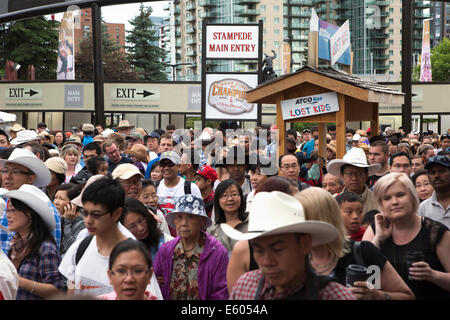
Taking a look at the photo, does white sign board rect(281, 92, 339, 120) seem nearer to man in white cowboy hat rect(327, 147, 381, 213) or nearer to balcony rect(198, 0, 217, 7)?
man in white cowboy hat rect(327, 147, 381, 213)

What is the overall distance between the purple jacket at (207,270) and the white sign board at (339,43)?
5968 millimetres

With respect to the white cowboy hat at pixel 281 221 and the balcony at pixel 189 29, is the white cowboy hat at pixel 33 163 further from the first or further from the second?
the balcony at pixel 189 29

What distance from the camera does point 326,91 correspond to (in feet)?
29.0

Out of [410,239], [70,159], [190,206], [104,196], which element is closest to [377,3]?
[70,159]

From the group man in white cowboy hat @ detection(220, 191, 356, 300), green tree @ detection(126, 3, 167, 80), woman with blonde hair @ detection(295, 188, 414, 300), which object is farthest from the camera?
green tree @ detection(126, 3, 167, 80)

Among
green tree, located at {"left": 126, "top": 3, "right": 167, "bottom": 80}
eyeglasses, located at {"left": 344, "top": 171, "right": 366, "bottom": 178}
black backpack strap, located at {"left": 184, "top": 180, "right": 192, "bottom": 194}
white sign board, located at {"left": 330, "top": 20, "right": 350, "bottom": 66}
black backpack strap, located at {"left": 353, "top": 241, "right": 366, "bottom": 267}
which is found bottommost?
black backpack strap, located at {"left": 353, "top": 241, "right": 366, "bottom": 267}

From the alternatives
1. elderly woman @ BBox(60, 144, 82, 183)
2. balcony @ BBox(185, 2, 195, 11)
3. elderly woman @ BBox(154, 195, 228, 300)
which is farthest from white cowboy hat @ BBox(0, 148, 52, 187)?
balcony @ BBox(185, 2, 195, 11)

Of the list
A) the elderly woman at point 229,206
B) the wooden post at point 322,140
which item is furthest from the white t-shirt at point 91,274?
the wooden post at point 322,140

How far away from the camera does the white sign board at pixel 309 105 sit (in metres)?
8.78

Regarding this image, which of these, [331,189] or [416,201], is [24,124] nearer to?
[331,189]

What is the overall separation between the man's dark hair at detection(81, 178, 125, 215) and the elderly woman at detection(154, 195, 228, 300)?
501mm

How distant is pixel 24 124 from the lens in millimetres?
33344

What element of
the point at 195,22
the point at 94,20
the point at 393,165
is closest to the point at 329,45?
the point at 393,165

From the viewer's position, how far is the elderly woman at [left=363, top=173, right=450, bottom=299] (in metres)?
3.88
